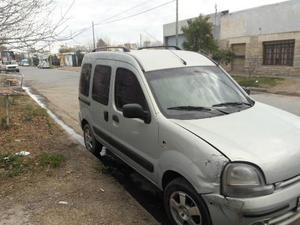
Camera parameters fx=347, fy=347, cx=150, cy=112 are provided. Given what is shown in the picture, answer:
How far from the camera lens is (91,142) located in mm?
6367

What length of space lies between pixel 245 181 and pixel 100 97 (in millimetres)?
3137

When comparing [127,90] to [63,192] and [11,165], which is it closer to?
[63,192]

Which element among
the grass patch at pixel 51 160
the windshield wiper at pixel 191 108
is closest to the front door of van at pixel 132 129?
the windshield wiper at pixel 191 108

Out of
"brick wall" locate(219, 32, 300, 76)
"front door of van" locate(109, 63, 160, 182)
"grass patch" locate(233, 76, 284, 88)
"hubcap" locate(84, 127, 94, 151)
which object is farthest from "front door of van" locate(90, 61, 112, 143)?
"brick wall" locate(219, 32, 300, 76)

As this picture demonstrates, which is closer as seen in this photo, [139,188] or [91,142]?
[139,188]

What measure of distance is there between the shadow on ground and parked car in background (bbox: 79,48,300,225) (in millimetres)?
429

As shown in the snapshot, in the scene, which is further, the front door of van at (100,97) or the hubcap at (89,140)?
the hubcap at (89,140)

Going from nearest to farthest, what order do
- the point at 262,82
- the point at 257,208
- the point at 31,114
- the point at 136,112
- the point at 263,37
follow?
1. the point at 257,208
2. the point at 136,112
3. the point at 31,114
4. the point at 262,82
5. the point at 263,37

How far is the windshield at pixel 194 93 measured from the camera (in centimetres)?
388

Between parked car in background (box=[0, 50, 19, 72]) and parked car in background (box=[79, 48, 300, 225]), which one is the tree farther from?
parked car in background (box=[79, 48, 300, 225])

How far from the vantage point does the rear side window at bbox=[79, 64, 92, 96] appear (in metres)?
6.17

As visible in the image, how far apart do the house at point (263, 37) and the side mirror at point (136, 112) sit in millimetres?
20666


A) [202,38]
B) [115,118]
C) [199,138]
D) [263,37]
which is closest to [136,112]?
[199,138]

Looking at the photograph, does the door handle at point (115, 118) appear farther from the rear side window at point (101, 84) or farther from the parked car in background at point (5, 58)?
the parked car in background at point (5, 58)
